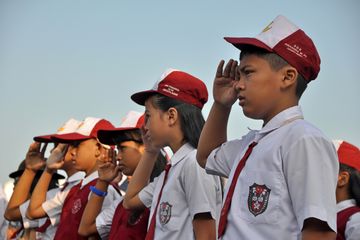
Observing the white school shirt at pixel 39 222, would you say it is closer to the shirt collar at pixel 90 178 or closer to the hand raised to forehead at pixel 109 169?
the shirt collar at pixel 90 178

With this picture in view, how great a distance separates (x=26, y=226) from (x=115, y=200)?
6.15 feet

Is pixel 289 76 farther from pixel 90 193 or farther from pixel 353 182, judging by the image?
pixel 90 193

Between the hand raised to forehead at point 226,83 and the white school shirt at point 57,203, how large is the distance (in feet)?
10.7

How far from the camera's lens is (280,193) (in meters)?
2.51

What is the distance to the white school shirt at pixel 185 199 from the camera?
11.8 ft

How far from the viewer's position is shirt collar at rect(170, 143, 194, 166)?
12.8ft

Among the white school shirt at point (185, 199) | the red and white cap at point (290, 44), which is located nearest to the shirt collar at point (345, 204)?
the white school shirt at point (185, 199)

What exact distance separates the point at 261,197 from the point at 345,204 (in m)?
1.58

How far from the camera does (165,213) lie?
3.70 m

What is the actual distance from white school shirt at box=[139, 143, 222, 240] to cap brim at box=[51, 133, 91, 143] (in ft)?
7.40

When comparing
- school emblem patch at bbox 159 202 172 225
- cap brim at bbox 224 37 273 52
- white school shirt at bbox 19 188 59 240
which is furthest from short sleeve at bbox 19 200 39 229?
cap brim at bbox 224 37 273 52

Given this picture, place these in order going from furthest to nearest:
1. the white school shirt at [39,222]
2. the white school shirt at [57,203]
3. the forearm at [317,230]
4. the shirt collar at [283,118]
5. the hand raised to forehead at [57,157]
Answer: the hand raised to forehead at [57,157]
the white school shirt at [39,222]
the white school shirt at [57,203]
the shirt collar at [283,118]
the forearm at [317,230]

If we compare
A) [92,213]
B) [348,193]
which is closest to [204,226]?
[348,193]

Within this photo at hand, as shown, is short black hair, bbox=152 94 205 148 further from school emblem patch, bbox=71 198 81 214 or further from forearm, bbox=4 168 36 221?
forearm, bbox=4 168 36 221
